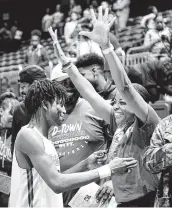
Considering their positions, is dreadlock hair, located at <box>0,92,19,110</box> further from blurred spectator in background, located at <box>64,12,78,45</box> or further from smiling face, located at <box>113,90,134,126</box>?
blurred spectator in background, located at <box>64,12,78,45</box>

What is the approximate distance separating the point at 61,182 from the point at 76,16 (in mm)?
11863

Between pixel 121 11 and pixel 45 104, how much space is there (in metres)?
11.1

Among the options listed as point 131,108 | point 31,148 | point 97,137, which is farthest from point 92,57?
point 31,148

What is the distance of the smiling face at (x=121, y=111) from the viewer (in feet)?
8.98

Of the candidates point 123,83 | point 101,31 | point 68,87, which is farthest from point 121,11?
point 123,83

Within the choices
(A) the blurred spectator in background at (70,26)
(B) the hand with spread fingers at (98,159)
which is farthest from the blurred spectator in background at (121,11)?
(B) the hand with spread fingers at (98,159)

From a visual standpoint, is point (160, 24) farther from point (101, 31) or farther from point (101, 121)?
point (101, 31)

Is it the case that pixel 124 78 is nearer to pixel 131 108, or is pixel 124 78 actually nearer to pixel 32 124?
pixel 131 108

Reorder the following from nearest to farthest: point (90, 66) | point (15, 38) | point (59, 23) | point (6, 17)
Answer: point (90, 66), point (59, 23), point (15, 38), point (6, 17)

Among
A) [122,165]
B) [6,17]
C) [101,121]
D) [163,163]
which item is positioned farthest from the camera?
[6,17]

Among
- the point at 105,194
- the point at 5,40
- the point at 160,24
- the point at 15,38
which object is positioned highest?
the point at 15,38

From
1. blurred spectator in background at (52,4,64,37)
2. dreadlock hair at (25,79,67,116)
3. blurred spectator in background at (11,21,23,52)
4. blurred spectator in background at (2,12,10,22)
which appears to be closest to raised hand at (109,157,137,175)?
dreadlock hair at (25,79,67,116)

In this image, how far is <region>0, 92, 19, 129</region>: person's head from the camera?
476 centimetres

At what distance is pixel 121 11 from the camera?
13266 millimetres
